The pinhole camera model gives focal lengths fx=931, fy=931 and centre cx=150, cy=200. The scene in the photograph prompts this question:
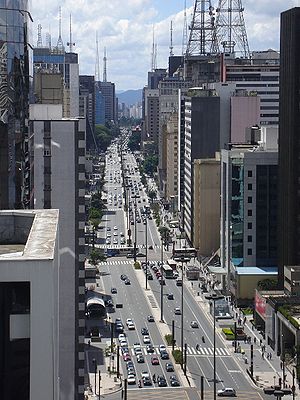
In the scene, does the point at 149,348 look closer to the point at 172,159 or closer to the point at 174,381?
the point at 174,381

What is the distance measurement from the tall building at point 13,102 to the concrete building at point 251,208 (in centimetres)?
3453

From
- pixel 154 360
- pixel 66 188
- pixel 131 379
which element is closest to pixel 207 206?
pixel 154 360

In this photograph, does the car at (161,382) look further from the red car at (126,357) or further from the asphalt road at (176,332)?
the red car at (126,357)

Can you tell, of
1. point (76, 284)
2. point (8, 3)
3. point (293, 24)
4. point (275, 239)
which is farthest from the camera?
point (275, 239)

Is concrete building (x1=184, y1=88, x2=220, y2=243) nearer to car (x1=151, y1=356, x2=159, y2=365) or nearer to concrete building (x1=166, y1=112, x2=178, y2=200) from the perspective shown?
concrete building (x1=166, y1=112, x2=178, y2=200)

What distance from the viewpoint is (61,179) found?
2972 cm

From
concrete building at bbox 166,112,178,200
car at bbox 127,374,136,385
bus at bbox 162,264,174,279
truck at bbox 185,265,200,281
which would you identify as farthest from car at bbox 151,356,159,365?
concrete building at bbox 166,112,178,200

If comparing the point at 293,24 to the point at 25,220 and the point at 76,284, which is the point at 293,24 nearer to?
the point at 76,284

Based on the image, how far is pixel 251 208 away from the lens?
55.7m

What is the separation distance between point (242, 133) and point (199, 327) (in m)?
32.8

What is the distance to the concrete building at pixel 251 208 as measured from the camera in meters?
55.0

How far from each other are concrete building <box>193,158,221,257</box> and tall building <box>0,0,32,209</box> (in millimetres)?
46211

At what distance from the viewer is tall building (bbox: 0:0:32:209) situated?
1975cm

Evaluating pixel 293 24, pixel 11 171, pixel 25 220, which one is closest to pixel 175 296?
pixel 293 24
